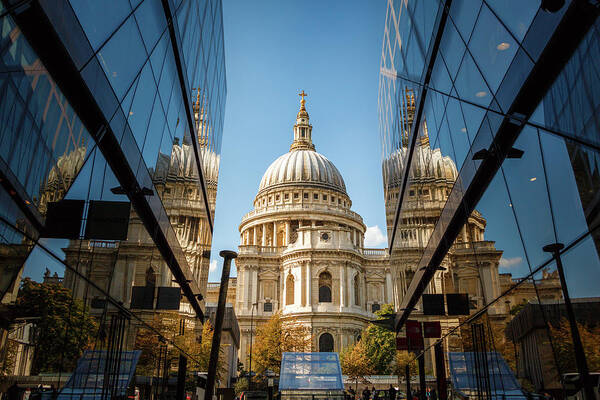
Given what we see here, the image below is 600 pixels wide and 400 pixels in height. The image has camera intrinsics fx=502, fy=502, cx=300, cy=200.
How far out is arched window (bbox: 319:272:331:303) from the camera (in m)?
73.6

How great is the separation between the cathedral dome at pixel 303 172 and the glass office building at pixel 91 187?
282 feet

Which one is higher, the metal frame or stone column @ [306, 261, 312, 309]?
stone column @ [306, 261, 312, 309]

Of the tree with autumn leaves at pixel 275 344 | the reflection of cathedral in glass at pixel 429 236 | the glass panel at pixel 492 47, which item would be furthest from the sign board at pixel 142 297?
the tree with autumn leaves at pixel 275 344

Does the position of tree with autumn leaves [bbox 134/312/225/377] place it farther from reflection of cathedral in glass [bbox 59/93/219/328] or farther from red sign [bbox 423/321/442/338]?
red sign [bbox 423/321/442/338]

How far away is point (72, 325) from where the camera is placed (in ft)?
26.6

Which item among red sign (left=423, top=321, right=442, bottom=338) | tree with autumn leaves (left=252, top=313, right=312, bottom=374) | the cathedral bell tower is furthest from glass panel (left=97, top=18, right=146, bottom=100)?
the cathedral bell tower

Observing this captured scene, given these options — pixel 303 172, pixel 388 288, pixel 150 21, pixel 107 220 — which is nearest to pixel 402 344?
pixel 107 220

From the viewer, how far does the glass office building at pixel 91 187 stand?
613cm

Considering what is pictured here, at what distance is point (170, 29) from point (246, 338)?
6519 cm

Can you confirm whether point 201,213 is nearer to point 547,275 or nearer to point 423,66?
point 423,66

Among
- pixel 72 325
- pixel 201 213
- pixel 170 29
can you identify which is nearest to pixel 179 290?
pixel 201 213

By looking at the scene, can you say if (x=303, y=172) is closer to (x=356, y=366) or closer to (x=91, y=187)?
(x=356, y=366)

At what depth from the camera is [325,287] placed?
243 feet

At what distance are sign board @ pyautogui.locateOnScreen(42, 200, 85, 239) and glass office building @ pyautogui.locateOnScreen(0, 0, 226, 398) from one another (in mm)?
29
